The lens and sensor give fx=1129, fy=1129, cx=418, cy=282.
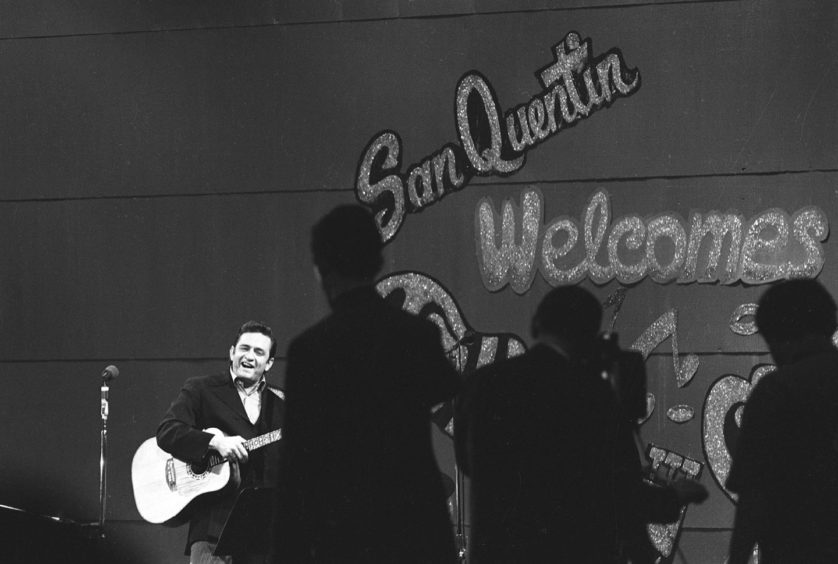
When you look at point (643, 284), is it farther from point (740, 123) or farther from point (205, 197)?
point (205, 197)

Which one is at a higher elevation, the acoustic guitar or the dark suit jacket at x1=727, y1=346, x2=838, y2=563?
the dark suit jacket at x1=727, y1=346, x2=838, y2=563

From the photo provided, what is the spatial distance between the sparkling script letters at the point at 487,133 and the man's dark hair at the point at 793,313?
3.29 meters

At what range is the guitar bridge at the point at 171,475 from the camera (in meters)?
6.26

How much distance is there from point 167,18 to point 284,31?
2.52ft

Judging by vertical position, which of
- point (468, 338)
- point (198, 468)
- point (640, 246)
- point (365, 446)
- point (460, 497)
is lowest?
point (460, 497)

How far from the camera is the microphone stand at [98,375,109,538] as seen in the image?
271 inches

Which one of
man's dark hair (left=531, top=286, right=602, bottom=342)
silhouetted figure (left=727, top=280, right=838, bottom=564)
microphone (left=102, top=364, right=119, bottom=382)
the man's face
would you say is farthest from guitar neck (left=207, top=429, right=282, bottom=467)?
silhouetted figure (left=727, top=280, right=838, bottom=564)

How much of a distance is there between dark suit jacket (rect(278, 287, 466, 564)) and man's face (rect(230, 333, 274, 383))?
9.08 ft

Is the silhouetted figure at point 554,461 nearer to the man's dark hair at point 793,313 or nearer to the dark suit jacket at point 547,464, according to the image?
the dark suit jacket at point 547,464

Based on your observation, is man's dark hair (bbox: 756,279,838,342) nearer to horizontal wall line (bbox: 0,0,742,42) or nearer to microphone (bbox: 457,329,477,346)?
microphone (bbox: 457,329,477,346)

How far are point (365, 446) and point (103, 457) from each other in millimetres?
4221

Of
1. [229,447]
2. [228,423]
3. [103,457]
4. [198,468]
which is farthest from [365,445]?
[103,457]

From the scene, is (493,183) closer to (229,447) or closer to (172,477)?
(229,447)

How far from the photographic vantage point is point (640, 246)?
6629mm
